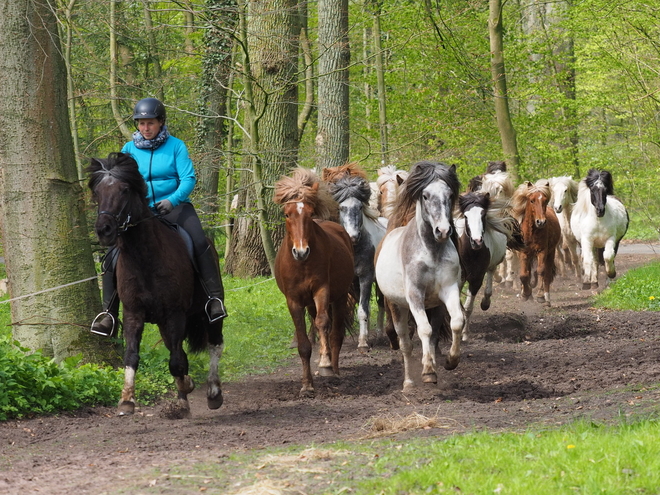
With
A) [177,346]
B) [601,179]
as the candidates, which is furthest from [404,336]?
[601,179]

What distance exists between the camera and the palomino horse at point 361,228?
13.1 meters

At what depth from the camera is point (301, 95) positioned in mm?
31234

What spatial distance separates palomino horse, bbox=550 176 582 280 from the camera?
2048 cm

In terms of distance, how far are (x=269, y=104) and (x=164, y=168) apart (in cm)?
762

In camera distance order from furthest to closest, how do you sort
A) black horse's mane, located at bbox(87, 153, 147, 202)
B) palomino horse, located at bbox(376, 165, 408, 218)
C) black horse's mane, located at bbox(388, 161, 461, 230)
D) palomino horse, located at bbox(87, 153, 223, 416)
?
palomino horse, located at bbox(376, 165, 408, 218)
black horse's mane, located at bbox(388, 161, 461, 230)
black horse's mane, located at bbox(87, 153, 147, 202)
palomino horse, located at bbox(87, 153, 223, 416)

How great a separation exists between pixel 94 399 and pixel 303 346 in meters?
2.37

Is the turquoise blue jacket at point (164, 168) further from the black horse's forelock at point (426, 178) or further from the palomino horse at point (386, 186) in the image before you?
the palomino horse at point (386, 186)

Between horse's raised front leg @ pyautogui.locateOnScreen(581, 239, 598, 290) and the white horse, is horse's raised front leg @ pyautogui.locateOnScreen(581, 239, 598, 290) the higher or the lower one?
the lower one

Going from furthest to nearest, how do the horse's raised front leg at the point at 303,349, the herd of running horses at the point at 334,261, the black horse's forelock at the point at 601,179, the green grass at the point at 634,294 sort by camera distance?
the black horse's forelock at the point at 601,179 → the green grass at the point at 634,294 → the horse's raised front leg at the point at 303,349 → the herd of running horses at the point at 334,261

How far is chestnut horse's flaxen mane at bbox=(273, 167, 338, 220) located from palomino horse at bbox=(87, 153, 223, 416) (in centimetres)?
171

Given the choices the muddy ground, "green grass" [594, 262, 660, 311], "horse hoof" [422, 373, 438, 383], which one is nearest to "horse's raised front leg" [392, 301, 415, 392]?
the muddy ground

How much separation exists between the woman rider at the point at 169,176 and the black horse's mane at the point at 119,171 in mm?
571

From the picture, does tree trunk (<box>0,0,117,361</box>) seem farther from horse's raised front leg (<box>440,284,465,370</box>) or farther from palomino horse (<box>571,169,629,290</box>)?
palomino horse (<box>571,169,629,290</box>)

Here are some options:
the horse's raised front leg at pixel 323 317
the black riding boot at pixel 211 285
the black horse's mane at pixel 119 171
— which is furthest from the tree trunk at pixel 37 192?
the horse's raised front leg at pixel 323 317
